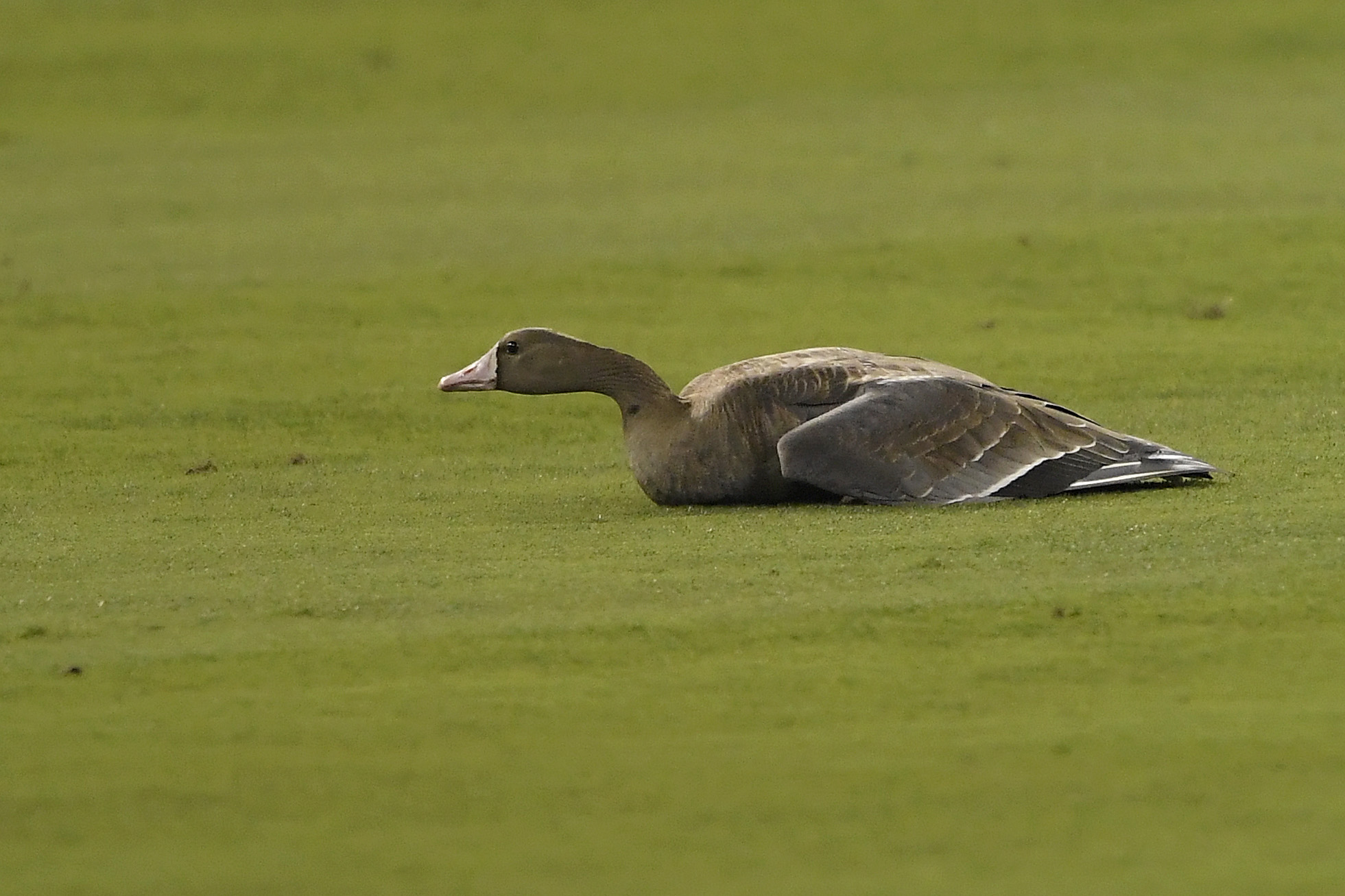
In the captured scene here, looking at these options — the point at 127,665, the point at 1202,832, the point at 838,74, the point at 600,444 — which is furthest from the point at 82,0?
the point at 1202,832

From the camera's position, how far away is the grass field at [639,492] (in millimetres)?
5340

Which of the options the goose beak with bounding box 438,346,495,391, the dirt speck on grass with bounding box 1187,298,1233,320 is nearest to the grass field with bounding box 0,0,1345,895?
the dirt speck on grass with bounding box 1187,298,1233,320

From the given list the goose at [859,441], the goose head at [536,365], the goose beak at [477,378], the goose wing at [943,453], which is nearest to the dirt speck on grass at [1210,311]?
the goose at [859,441]

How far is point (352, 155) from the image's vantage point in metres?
19.6

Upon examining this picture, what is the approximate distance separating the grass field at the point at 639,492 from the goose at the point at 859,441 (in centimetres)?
21

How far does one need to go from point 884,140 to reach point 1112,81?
13.7ft

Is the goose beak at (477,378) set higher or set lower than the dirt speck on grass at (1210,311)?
lower

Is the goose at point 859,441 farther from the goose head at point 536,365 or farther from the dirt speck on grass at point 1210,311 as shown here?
the dirt speck on grass at point 1210,311

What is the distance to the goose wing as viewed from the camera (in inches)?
338

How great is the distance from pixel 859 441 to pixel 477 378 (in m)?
1.75

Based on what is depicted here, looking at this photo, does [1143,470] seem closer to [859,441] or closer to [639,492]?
[859,441]

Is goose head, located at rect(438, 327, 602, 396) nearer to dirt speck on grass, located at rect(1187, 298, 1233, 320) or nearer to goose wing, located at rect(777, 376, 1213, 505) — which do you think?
goose wing, located at rect(777, 376, 1213, 505)

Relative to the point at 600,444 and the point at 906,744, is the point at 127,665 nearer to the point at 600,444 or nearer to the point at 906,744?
the point at 906,744

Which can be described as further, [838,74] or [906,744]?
[838,74]
